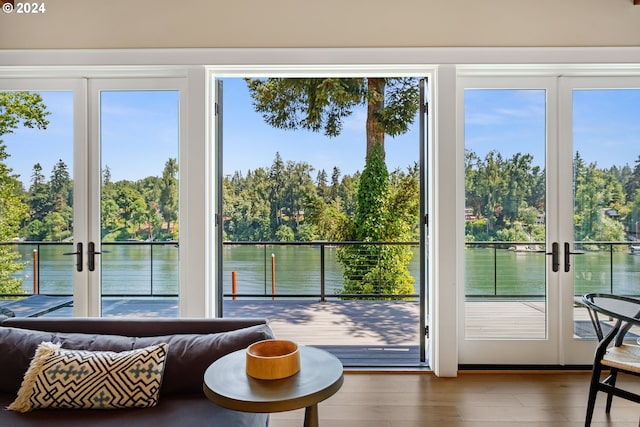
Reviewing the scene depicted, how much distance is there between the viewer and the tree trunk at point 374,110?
5625mm

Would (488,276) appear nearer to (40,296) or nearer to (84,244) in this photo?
(84,244)

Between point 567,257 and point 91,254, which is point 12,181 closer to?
point 91,254

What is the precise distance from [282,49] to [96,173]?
170cm

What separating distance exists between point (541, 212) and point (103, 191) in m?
3.45

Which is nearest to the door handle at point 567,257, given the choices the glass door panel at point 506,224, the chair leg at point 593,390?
the glass door panel at point 506,224

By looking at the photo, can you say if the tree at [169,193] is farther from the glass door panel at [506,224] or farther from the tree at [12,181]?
the glass door panel at [506,224]

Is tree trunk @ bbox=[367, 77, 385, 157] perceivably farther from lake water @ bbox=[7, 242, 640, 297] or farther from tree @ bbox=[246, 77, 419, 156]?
lake water @ bbox=[7, 242, 640, 297]

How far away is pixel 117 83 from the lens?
3111 mm

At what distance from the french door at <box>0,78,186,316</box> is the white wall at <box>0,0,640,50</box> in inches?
13.9

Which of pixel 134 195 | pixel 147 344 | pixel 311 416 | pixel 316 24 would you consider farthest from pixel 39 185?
pixel 311 416

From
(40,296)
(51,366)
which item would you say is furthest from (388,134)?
(51,366)

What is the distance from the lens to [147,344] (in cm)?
187

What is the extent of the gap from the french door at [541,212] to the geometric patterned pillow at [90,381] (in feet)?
7.86

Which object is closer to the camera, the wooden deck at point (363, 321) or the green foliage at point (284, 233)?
the wooden deck at point (363, 321)
